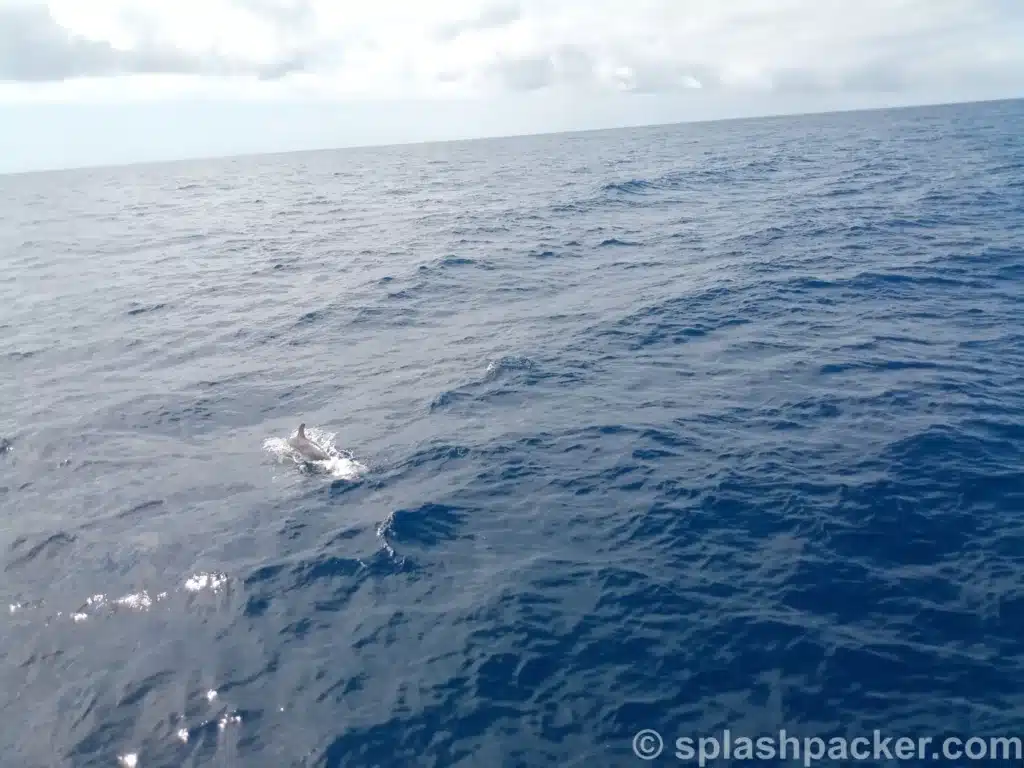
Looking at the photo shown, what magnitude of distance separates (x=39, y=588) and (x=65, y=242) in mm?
75622

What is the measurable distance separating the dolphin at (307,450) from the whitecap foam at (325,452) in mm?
114

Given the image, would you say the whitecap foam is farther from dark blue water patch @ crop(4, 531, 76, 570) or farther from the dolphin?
dark blue water patch @ crop(4, 531, 76, 570)

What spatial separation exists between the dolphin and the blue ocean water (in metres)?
0.58

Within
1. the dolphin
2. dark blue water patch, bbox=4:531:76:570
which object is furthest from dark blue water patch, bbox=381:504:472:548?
dark blue water patch, bbox=4:531:76:570

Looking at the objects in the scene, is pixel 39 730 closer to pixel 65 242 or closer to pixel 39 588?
pixel 39 588

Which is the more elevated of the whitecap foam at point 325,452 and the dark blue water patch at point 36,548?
the whitecap foam at point 325,452

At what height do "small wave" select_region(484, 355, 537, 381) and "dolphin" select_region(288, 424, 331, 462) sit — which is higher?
"small wave" select_region(484, 355, 537, 381)

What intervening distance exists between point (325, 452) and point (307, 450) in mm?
644

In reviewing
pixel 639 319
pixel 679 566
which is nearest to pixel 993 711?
pixel 679 566

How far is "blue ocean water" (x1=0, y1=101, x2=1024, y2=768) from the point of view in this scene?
14.5m

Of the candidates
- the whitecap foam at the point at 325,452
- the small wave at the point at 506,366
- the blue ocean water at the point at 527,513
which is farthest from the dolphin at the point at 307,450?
the small wave at the point at 506,366

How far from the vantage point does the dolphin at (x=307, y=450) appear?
984 inches

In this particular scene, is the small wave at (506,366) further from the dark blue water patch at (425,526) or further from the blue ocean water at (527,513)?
the dark blue water patch at (425,526)

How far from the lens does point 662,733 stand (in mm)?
13719
